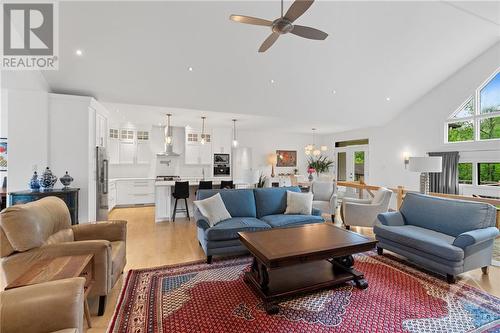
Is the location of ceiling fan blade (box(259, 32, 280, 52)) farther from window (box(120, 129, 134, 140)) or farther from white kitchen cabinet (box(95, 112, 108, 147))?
window (box(120, 129, 134, 140))

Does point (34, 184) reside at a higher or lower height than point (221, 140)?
lower

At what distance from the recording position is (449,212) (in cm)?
319

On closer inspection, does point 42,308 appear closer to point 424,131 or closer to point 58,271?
point 58,271

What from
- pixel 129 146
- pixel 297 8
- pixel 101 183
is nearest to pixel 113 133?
pixel 129 146

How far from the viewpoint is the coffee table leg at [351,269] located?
2547 millimetres

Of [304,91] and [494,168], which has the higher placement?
[304,91]

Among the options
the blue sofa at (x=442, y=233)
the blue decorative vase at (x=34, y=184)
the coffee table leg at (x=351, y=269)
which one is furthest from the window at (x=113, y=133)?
the blue sofa at (x=442, y=233)

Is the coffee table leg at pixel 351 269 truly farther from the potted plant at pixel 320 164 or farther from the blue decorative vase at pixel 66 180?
the potted plant at pixel 320 164

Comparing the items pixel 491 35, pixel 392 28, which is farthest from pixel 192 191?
pixel 491 35

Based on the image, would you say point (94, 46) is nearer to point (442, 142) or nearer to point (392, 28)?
point (392, 28)

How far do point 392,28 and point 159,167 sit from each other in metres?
7.40

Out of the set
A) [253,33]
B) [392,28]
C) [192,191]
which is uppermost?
[392,28]

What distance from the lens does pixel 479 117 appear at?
5.79 meters

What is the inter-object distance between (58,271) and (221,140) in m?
6.80
